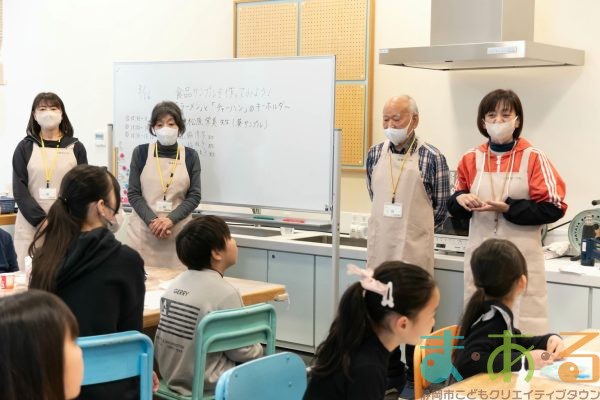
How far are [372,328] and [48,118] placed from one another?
121 inches

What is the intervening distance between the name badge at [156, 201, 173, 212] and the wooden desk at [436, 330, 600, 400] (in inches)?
107

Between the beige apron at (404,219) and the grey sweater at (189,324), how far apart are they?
137 centimetres

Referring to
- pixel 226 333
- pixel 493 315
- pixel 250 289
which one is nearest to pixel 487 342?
pixel 493 315

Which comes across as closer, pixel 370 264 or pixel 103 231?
pixel 103 231

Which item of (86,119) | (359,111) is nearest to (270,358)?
(359,111)

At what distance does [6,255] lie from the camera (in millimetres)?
3760

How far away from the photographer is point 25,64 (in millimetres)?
7078

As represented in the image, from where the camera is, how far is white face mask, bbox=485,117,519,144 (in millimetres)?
3672

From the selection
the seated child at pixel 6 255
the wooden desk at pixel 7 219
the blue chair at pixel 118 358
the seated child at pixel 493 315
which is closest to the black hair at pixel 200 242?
the blue chair at pixel 118 358

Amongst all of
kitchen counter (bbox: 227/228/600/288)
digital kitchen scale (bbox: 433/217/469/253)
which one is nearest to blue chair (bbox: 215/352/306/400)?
kitchen counter (bbox: 227/228/600/288)

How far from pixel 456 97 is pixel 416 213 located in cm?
118

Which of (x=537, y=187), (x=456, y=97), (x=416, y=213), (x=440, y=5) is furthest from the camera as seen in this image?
(x=456, y=97)

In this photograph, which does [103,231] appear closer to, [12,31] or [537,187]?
[537,187]

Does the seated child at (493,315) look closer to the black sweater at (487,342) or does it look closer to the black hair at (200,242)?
the black sweater at (487,342)
